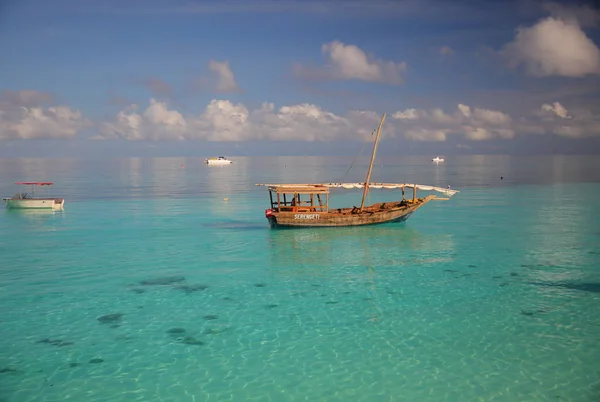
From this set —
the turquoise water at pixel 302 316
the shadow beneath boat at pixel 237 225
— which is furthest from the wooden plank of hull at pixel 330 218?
the shadow beneath boat at pixel 237 225

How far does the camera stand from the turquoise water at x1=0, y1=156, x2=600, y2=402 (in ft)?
49.1

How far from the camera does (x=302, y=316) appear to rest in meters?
20.4

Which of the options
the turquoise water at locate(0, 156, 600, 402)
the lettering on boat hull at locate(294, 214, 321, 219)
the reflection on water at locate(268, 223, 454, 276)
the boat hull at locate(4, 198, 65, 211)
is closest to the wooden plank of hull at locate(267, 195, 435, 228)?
the lettering on boat hull at locate(294, 214, 321, 219)

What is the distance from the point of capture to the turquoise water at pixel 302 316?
15.0 metres

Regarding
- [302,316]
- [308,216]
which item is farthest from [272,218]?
[302,316]

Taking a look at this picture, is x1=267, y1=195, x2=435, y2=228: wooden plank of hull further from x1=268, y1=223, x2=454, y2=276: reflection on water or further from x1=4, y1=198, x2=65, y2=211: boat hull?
x1=4, y1=198, x2=65, y2=211: boat hull

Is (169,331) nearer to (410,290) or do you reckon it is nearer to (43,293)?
(43,293)

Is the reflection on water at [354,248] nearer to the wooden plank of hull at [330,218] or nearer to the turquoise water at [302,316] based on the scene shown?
the turquoise water at [302,316]

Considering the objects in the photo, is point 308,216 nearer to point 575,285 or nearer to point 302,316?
point 302,316

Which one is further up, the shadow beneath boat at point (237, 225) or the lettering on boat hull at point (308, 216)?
the lettering on boat hull at point (308, 216)

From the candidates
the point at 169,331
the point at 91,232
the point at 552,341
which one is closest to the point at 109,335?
the point at 169,331

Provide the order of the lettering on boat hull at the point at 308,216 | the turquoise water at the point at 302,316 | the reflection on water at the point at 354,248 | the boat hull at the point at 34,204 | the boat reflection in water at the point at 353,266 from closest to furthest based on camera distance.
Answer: the turquoise water at the point at 302,316
the boat reflection in water at the point at 353,266
the reflection on water at the point at 354,248
the lettering on boat hull at the point at 308,216
the boat hull at the point at 34,204

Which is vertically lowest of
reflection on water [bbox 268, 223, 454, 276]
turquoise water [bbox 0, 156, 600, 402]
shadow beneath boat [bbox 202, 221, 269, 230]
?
turquoise water [bbox 0, 156, 600, 402]

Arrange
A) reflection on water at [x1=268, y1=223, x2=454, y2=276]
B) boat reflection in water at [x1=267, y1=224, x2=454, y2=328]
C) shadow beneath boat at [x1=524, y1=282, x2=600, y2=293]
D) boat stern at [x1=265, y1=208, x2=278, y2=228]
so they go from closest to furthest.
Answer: boat reflection in water at [x1=267, y1=224, x2=454, y2=328], shadow beneath boat at [x1=524, y1=282, x2=600, y2=293], reflection on water at [x1=268, y1=223, x2=454, y2=276], boat stern at [x1=265, y1=208, x2=278, y2=228]
